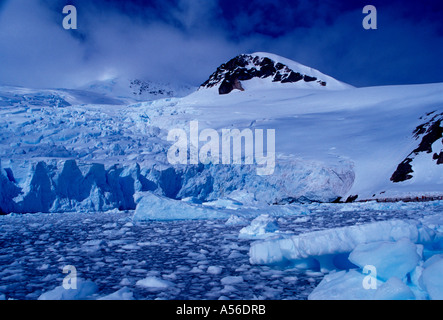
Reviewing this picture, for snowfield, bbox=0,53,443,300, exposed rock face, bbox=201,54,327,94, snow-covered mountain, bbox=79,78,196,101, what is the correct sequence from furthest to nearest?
snow-covered mountain, bbox=79,78,196,101 < exposed rock face, bbox=201,54,327,94 < snowfield, bbox=0,53,443,300

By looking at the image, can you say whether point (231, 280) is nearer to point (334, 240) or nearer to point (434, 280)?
point (334, 240)

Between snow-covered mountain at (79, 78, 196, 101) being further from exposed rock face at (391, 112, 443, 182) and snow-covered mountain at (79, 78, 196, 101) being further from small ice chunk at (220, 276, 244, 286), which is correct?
small ice chunk at (220, 276, 244, 286)

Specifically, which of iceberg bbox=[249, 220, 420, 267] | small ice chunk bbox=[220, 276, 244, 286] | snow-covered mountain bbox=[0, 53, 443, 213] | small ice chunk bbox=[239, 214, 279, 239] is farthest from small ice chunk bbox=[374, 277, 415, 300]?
snow-covered mountain bbox=[0, 53, 443, 213]

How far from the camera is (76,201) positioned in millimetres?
15883

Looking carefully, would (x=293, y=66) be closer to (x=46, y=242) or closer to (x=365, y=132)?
(x=365, y=132)

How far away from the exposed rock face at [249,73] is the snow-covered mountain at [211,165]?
3361cm

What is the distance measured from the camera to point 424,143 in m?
20.9

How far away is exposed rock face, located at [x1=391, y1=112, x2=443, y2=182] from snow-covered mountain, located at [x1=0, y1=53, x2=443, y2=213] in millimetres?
68

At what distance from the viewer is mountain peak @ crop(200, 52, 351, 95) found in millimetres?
62688

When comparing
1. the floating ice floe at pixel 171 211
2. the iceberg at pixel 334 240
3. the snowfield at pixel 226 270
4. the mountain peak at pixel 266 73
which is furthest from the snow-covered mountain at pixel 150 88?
the iceberg at pixel 334 240

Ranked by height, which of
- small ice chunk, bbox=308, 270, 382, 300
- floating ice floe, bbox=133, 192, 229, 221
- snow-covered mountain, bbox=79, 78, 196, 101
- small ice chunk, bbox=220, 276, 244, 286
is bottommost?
floating ice floe, bbox=133, 192, 229, 221

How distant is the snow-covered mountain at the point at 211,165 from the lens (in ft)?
51.5

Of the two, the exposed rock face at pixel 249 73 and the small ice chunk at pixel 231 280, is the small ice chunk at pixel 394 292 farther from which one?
the exposed rock face at pixel 249 73

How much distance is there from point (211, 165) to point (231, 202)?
246 inches
